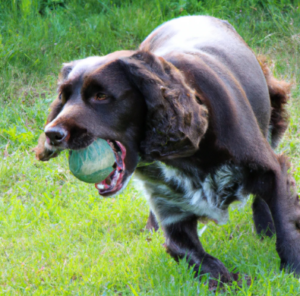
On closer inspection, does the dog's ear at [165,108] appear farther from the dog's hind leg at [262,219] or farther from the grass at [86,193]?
the dog's hind leg at [262,219]

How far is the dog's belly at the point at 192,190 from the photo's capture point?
305 centimetres

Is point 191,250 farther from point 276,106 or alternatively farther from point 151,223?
point 276,106

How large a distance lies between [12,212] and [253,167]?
2.18 m

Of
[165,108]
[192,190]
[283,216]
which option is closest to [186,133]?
[165,108]

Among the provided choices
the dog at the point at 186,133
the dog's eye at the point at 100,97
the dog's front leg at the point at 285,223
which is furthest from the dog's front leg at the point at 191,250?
the dog's eye at the point at 100,97

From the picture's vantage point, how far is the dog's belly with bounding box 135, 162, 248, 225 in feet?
10.0

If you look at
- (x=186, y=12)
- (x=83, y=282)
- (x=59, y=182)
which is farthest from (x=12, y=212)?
(x=186, y=12)

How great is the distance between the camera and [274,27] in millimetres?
6434

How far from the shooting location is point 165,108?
2.61 m

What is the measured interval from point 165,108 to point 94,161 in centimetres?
45

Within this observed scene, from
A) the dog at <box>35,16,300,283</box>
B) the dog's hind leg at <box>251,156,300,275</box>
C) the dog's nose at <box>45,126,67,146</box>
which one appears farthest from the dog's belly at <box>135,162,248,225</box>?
the dog's nose at <box>45,126,67,146</box>

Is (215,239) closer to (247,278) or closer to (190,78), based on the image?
(247,278)

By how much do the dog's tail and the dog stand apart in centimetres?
32

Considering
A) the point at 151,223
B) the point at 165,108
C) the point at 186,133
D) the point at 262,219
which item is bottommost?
the point at 151,223
